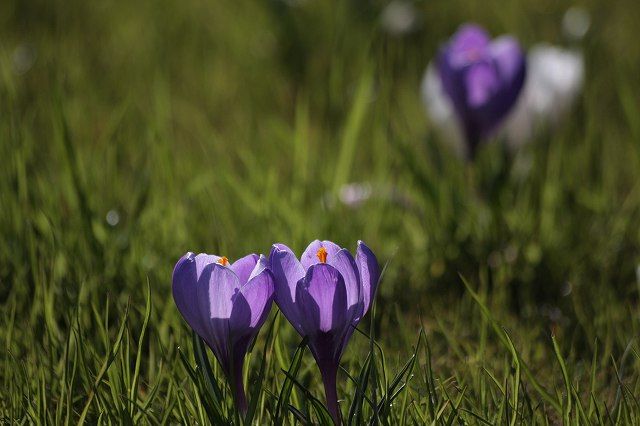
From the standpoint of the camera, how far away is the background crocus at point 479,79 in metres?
1.66

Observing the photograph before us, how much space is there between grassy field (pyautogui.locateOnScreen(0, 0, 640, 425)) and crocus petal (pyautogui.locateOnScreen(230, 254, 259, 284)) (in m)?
0.09

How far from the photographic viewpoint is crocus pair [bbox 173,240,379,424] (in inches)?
38.4

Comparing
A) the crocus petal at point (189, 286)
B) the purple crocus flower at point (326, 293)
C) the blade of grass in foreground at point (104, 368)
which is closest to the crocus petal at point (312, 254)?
the purple crocus flower at point (326, 293)

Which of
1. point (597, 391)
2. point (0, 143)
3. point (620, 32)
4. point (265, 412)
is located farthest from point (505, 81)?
point (620, 32)

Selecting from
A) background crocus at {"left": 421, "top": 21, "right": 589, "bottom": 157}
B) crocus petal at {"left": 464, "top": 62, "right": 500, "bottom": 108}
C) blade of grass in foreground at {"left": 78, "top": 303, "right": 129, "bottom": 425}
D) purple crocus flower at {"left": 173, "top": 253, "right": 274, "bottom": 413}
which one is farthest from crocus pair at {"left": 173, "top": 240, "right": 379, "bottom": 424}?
background crocus at {"left": 421, "top": 21, "right": 589, "bottom": 157}

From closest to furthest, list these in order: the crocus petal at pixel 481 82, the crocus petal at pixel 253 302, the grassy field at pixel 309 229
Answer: the crocus petal at pixel 253 302 < the grassy field at pixel 309 229 < the crocus petal at pixel 481 82

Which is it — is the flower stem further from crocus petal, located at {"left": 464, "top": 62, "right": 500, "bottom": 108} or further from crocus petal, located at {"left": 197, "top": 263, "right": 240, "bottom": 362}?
crocus petal, located at {"left": 464, "top": 62, "right": 500, "bottom": 108}

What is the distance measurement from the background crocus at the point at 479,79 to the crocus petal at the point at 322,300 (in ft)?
2.61

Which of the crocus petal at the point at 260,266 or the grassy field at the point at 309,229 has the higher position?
the crocus petal at the point at 260,266

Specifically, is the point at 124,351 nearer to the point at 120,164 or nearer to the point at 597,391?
the point at 597,391

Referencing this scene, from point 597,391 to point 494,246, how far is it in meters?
0.46

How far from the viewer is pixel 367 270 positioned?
1.01 meters

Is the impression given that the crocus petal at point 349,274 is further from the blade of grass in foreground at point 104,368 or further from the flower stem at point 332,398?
the blade of grass in foreground at point 104,368

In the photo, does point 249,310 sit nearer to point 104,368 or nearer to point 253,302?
point 253,302
